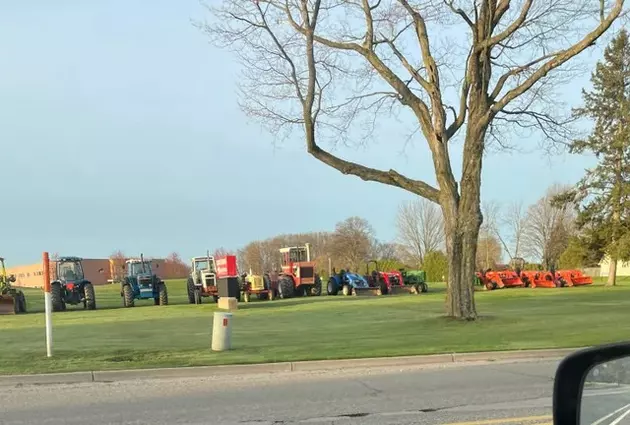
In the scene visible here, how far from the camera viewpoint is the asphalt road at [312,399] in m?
7.75

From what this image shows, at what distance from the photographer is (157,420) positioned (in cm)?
783

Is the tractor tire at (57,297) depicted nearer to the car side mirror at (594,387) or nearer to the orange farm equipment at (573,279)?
the orange farm equipment at (573,279)

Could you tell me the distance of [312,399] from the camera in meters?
8.94

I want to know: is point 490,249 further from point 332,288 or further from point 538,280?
point 332,288

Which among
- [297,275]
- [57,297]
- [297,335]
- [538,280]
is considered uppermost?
[297,275]

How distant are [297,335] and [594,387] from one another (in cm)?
1444

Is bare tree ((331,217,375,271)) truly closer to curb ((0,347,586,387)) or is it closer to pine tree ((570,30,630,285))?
pine tree ((570,30,630,285))

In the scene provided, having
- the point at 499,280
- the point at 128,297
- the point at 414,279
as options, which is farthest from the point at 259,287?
the point at 499,280

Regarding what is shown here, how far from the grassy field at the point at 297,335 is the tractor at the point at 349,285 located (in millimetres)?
13316

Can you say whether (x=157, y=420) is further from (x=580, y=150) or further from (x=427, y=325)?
(x=580, y=150)

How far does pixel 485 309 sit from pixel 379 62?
10054 millimetres

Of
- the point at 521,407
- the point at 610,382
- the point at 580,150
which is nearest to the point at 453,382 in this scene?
the point at 521,407

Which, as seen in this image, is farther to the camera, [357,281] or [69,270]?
[357,281]

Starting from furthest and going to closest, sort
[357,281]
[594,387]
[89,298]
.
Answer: [357,281] < [89,298] < [594,387]
